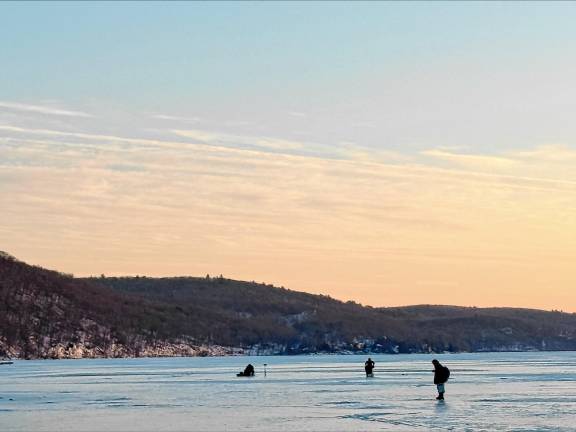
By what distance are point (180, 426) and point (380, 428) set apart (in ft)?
27.6

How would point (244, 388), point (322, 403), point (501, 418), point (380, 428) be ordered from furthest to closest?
point (244, 388)
point (322, 403)
point (501, 418)
point (380, 428)

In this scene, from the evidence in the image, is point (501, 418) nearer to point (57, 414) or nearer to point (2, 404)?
point (57, 414)

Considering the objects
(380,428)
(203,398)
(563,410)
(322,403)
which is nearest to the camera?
(380,428)

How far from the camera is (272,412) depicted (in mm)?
54719

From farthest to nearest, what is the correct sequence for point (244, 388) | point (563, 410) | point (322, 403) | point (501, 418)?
point (244, 388), point (322, 403), point (563, 410), point (501, 418)

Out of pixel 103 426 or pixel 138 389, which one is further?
pixel 138 389

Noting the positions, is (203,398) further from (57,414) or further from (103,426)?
(103,426)

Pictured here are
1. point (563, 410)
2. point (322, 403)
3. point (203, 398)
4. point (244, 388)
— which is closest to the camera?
point (563, 410)

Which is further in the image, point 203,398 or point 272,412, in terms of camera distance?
point 203,398

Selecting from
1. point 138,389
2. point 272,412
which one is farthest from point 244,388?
point 272,412

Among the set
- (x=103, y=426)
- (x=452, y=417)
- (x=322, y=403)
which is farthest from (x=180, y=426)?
(x=322, y=403)

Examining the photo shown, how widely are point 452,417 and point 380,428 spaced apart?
19.4 feet

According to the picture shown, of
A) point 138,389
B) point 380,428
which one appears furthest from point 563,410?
point 138,389

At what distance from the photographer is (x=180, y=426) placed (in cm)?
4706
